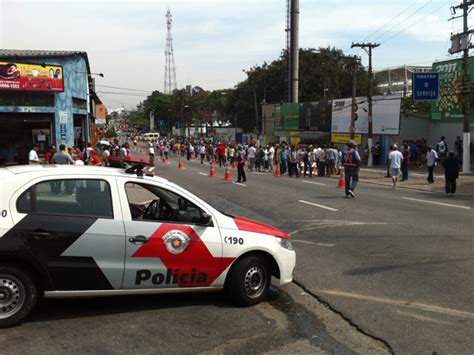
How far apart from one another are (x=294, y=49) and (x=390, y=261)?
59.9m

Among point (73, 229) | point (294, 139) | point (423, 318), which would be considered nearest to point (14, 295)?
point (73, 229)

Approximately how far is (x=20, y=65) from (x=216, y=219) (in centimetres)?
2342

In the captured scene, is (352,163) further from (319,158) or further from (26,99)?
(26,99)

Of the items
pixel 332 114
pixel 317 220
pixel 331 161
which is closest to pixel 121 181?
pixel 317 220

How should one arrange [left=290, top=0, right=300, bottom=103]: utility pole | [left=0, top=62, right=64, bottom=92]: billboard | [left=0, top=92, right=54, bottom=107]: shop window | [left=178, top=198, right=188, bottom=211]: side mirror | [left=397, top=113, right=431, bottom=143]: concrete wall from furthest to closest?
[left=290, top=0, right=300, bottom=103]: utility pole < [left=397, top=113, right=431, bottom=143]: concrete wall < [left=0, top=92, right=54, bottom=107]: shop window < [left=0, top=62, right=64, bottom=92]: billboard < [left=178, top=198, right=188, bottom=211]: side mirror

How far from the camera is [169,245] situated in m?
5.13

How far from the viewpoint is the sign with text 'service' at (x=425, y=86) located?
2858cm

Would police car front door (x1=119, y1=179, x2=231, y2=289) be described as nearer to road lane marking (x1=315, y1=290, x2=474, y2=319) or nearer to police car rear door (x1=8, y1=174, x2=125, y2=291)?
police car rear door (x1=8, y1=174, x2=125, y2=291)

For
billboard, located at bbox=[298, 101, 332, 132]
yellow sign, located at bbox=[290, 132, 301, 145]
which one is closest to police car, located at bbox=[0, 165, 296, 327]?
billboard, located at bbox=[298, 101, 332, 132]

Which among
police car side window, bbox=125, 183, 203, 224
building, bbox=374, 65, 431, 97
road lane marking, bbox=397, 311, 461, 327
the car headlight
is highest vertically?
building, bbox=374, 65, 431, 97

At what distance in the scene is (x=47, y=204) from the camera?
482cm

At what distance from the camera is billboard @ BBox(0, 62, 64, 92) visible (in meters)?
24.9

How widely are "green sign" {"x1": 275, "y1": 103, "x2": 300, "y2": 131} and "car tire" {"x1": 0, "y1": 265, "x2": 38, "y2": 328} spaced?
55.0 metres

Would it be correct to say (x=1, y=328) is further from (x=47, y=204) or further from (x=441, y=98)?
(x=441, y=98)
